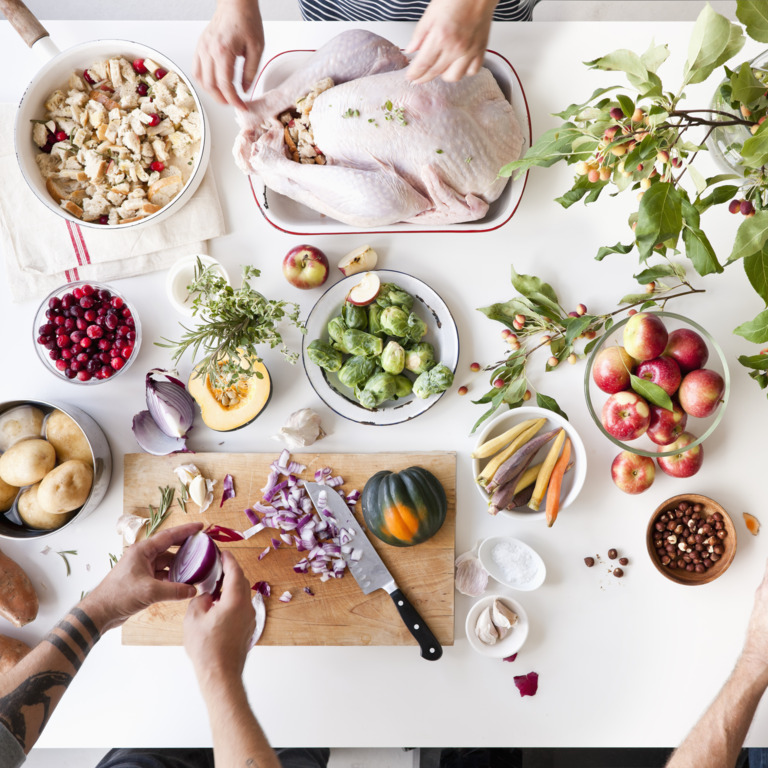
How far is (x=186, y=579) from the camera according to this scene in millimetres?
1257

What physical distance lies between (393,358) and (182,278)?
1.68 ft

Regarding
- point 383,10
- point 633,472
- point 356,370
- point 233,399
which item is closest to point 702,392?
point 633,472

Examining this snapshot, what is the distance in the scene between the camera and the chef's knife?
1358 millimetres

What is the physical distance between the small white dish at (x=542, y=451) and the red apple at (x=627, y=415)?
91mm

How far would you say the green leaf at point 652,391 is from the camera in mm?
1164

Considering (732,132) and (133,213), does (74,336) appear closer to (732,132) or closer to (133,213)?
(133,213)

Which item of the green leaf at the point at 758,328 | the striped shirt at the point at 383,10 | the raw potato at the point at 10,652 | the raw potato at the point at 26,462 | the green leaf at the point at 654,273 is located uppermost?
the striped shirt at the point at 383,10

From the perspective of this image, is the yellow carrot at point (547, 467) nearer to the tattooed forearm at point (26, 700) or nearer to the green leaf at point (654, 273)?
the green leaf at point (654, 273)

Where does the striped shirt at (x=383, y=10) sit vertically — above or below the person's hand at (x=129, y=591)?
above

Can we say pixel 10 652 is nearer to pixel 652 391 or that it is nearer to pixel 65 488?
pixel 65 488

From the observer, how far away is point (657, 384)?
1.25 m


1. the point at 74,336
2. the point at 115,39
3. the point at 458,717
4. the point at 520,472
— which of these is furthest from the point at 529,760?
the point at 115,39

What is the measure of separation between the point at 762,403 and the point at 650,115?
84 centimetres

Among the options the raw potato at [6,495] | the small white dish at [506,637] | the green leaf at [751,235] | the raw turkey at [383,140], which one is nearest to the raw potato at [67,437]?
the raw potato at [6,495]
